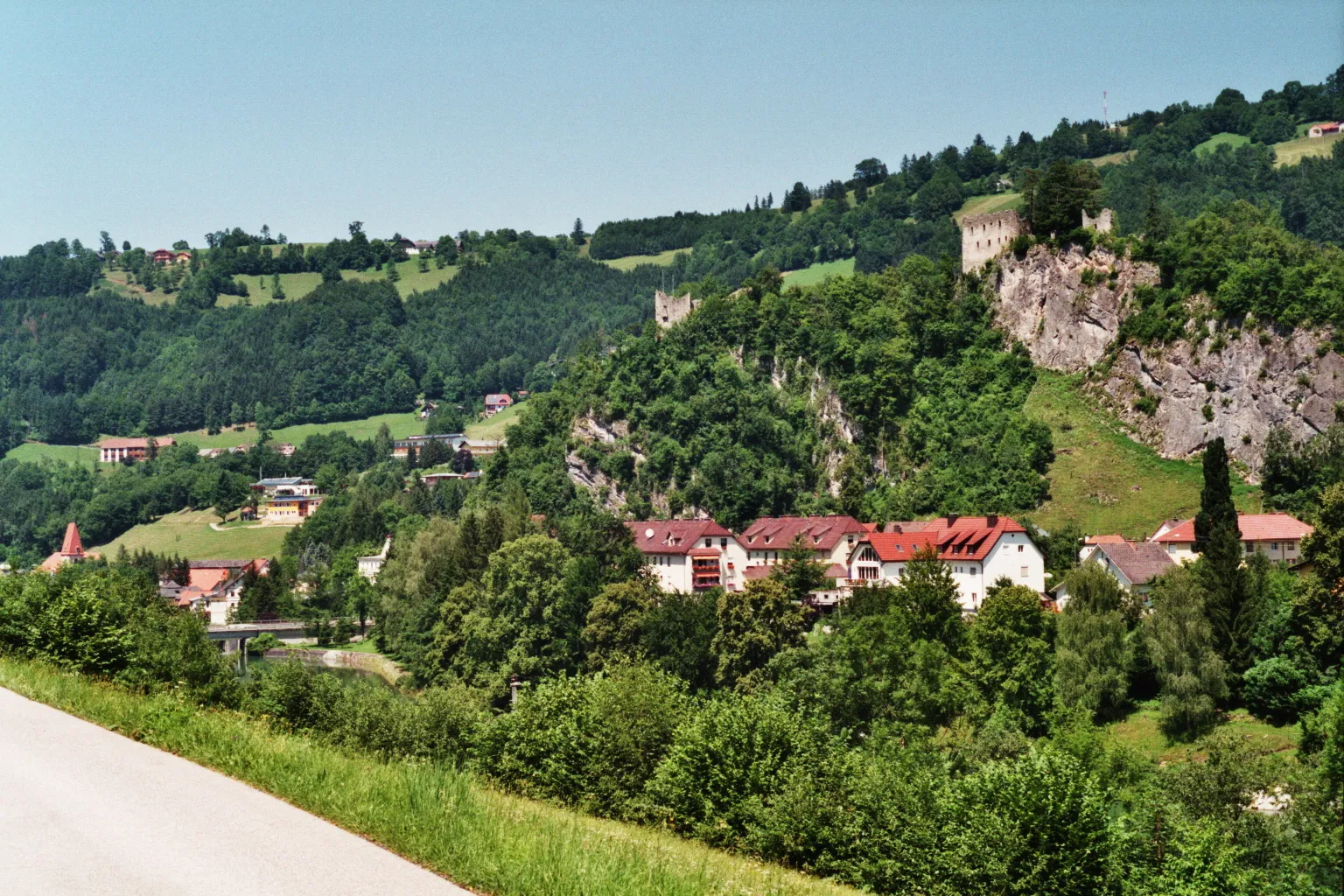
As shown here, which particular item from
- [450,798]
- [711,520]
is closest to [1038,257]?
[711,520]

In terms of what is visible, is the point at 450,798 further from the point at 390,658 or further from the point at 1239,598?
the point at 390,658

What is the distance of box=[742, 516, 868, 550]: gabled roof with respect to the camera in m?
91.1

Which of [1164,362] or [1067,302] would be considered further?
[1067,302]

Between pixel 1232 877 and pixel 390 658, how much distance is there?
237ft

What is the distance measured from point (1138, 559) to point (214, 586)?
90.2 m

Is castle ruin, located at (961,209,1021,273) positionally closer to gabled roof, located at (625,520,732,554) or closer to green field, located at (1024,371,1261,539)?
green field, located at (1024,371,1261,539)

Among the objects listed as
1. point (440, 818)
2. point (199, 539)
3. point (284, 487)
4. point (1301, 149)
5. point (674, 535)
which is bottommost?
point (199, 539)

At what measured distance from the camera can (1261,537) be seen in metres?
71.7

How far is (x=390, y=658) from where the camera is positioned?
9394 centimetres

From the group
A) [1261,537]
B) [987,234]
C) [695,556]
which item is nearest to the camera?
[1261,537]

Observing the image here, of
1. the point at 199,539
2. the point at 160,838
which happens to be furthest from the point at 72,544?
the point at 160,838

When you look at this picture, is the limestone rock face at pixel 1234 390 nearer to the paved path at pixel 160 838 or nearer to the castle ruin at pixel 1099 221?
the castle ruin at pixel 1099 221

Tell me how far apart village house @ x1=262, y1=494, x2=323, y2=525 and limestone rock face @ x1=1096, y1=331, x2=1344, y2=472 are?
11511cm

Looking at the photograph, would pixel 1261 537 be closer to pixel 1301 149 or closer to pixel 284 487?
pixel 1301 149
